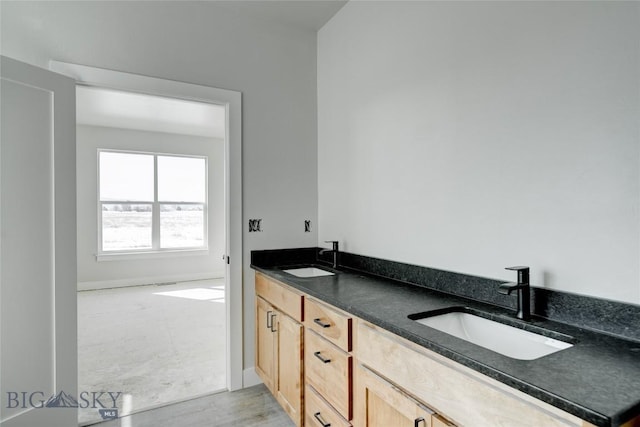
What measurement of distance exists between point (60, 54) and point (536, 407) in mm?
2816

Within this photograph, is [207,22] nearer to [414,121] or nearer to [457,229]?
[414,121]

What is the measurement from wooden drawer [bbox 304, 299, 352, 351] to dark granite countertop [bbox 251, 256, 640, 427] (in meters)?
0.06

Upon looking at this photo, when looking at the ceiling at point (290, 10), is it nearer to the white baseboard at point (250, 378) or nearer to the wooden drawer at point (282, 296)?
the wooden drawer at point (282, 296)

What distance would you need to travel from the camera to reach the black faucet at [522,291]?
1310 mm

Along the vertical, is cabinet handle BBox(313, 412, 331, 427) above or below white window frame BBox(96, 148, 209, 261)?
below

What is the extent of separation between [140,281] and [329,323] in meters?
5.66

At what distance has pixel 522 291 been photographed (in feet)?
4.36

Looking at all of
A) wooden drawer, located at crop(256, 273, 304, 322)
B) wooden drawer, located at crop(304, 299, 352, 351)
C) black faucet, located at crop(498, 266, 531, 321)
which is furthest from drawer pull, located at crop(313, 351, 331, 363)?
black faucet, located at crop(498, 266, 531, 321)

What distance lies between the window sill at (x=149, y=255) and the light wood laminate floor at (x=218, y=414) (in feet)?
14.4

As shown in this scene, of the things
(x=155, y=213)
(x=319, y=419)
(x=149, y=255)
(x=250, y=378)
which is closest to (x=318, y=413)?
(x=319, y=419)

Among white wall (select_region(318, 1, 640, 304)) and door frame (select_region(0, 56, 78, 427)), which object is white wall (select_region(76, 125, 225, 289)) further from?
white wall (select_region(318, 1, 640, 304))

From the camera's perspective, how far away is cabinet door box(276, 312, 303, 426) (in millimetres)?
1937

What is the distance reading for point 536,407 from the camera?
82 centimetres

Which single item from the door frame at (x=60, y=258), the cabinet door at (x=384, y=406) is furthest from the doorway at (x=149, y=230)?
the cabinet door at (x=384, y=406)
